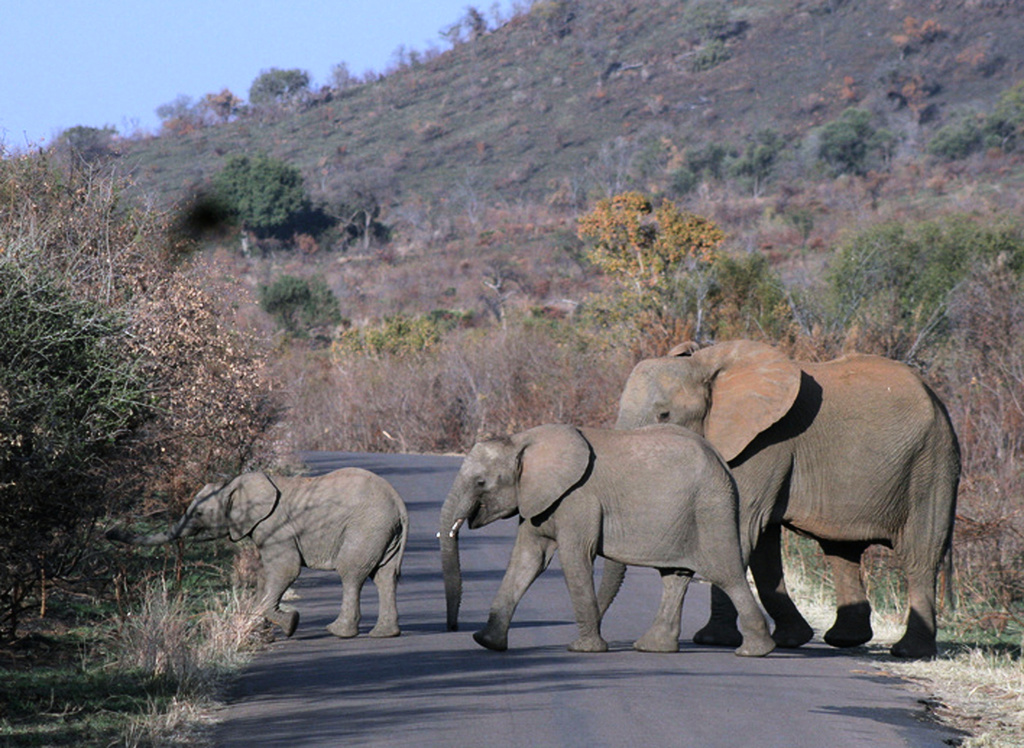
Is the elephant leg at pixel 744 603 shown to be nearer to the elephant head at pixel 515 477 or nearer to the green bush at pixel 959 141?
the elephant head at pixel 515 477

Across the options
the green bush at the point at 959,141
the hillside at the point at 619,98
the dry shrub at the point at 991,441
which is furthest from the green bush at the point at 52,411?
the green bush at the point at 959,141

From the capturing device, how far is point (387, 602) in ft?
39.6

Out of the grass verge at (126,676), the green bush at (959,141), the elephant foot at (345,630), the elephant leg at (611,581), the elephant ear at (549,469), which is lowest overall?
the elephant foot at (345,630)

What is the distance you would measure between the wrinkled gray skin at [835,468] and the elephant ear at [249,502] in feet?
8.97

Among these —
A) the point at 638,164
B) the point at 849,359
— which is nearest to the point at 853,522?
the point at 849,359

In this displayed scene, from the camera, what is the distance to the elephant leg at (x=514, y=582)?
11039 mm

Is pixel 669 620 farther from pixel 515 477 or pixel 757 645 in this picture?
pixel 515 477

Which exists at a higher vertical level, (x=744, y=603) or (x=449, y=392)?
(x=744, y=603)

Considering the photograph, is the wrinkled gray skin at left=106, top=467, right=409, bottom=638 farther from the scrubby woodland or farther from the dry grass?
the scrubby woodland

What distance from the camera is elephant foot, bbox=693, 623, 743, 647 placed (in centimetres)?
1198

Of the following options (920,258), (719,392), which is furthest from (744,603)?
(920,258)

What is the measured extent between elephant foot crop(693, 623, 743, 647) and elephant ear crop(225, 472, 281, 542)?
3.47m

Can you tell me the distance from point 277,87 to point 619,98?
109ft

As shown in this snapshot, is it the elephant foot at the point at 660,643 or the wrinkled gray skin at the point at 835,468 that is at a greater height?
the wrinkled gray skin at the point at 835,468
